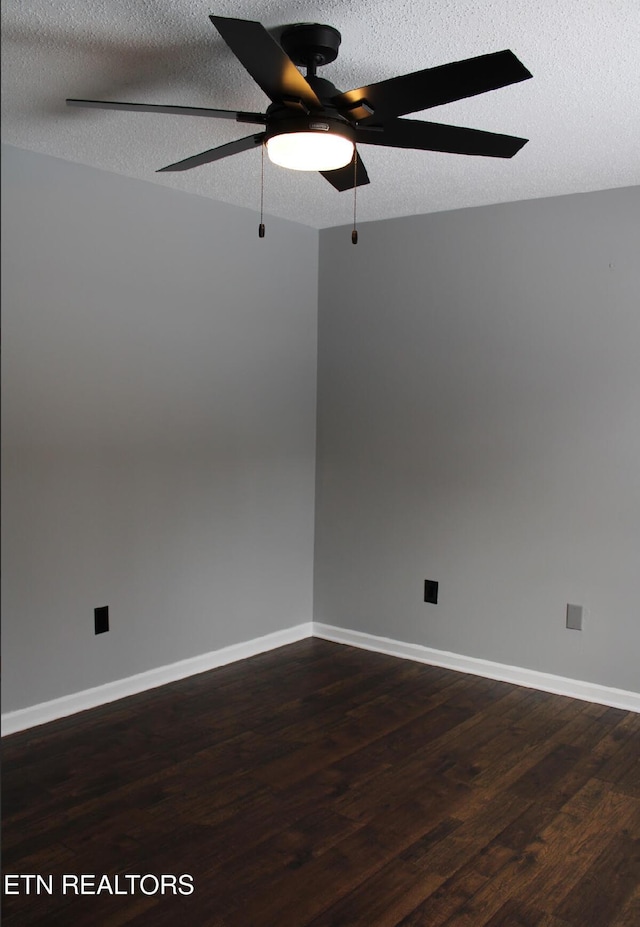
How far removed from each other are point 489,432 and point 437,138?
1879 millimetres

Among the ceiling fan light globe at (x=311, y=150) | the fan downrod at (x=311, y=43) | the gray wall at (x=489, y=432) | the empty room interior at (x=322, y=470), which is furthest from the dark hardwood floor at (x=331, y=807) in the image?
the fan downrod at (x=311, y=43)

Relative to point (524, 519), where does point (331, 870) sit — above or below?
below

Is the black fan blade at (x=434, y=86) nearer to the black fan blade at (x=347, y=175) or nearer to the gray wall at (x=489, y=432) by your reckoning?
the black fan blade at (x=347, y=175)

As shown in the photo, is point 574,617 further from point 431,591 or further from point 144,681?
point 144,681

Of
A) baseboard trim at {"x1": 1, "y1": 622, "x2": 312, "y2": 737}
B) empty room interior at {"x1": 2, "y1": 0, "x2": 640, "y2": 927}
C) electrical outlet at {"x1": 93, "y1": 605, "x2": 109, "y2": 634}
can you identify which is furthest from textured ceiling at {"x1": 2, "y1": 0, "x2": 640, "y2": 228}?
baseboard trim at {"x1": 1, "y1": 622, "x2": 312, "y2": 737}

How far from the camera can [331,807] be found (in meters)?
2.59

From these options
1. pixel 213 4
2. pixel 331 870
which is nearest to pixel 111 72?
pixel 213 4

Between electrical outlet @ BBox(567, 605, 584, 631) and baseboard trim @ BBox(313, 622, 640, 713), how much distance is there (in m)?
0.24

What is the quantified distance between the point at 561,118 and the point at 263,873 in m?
2.46

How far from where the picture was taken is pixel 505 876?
2217 millimetres

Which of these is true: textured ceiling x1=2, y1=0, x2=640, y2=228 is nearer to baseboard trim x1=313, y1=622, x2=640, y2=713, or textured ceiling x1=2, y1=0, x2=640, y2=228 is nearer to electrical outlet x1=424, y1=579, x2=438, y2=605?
electrical outlet x1=424, y1=579, x2=438, y2=605

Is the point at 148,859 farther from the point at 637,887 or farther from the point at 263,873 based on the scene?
the point at 637,887

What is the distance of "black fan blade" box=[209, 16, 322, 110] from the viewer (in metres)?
1.68

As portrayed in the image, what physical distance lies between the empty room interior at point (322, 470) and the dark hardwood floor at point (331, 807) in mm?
16
